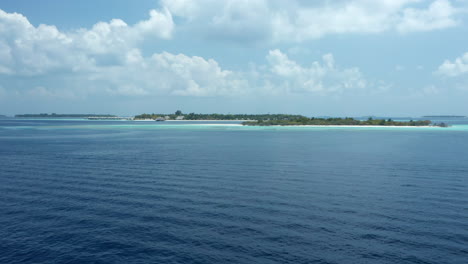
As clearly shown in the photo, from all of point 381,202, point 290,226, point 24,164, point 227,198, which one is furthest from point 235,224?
point 24,164

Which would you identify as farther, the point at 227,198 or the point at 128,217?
the point at 227,198

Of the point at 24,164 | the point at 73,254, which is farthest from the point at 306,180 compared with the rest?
the point at 24,164

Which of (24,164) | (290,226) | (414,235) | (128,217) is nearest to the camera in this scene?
(414,235)

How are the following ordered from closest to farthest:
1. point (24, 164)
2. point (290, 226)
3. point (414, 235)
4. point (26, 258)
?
1. point (26, 258)
2. point (414, 235)
3. point (290, 226)
4. point (24, 164)

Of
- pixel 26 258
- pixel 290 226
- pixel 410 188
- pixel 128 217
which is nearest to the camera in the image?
pixel 26 258

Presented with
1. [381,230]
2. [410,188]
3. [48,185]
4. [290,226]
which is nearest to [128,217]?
[290,226]

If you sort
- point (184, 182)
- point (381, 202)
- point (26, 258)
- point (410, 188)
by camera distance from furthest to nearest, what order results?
1. point (184, 182)
2. point (410, 188)
3. point (381, 202)
4. point (26, 258)

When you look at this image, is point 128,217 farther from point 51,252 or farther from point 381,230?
point 381,230

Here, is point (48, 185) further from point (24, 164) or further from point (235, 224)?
point (235, 224)

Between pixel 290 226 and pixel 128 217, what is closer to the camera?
pixel 290 226
